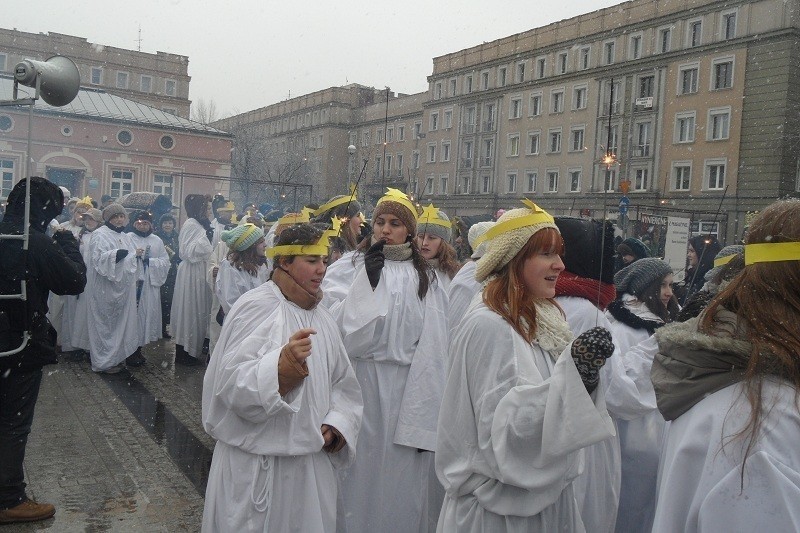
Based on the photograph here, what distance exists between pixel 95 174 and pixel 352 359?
3276cm

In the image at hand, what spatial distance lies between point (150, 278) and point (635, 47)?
37.7 m

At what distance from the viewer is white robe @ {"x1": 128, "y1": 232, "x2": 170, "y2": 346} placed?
1049cm

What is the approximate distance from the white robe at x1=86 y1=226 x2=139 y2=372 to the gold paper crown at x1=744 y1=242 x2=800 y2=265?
354 inches

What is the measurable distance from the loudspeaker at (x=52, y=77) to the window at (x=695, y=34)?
39.3 meters

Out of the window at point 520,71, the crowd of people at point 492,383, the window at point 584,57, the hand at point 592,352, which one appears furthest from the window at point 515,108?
the hand at point 592,352

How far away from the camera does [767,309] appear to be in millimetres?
1792

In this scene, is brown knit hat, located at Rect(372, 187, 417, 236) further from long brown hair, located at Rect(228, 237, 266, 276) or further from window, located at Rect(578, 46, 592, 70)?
window, located at Rect(578, 46, 592, 70)

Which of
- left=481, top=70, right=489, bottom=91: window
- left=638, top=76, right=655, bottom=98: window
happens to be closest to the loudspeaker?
left=638, top=76, right=655, bottom=98: window

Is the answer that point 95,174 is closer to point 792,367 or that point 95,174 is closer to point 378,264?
point 378,264

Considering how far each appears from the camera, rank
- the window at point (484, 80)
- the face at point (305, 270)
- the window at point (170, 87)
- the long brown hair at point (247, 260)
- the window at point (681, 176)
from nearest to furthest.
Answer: the face at point (305, 270)
the long brown hair at point (247, 260)
the window at point (681, 176)
the window at point (484, 80)
the window at point (170, 87)

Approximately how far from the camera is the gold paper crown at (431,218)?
543cm

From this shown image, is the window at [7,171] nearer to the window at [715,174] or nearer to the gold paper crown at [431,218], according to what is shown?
the gold paper crown at [431,218]

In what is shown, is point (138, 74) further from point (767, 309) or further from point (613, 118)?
point (767, 309)

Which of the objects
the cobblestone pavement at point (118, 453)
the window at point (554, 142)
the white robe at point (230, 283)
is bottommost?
the cobblestone pavement at point (118, 453)
